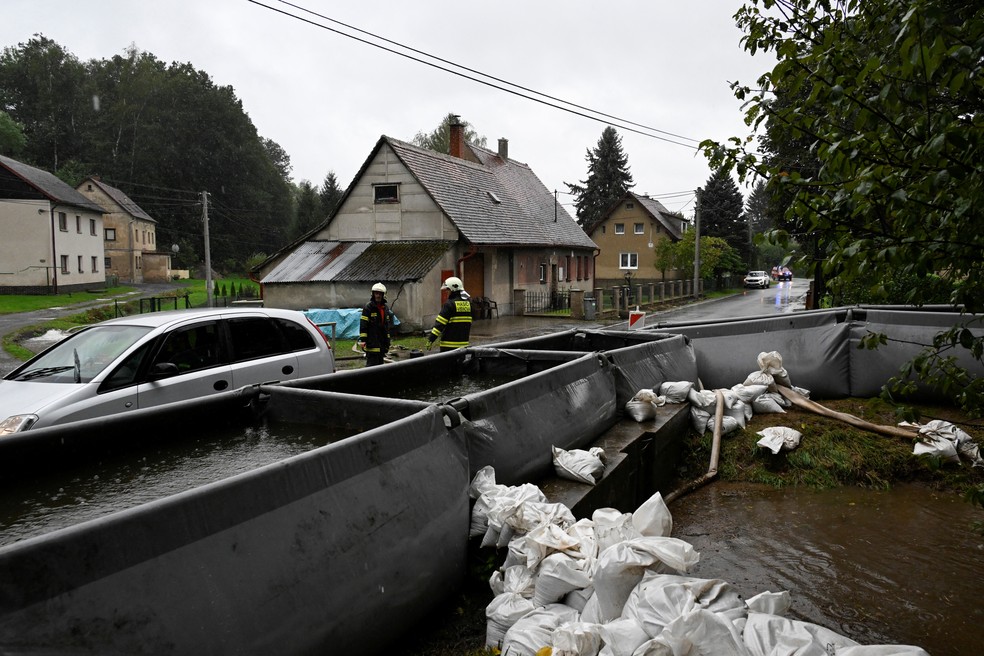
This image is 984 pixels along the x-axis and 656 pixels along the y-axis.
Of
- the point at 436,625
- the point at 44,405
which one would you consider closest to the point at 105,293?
the point at 44,405

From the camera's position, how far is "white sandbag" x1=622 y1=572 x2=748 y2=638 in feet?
8.79

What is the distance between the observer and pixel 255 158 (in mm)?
75312

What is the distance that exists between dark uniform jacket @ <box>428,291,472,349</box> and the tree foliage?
6.89m

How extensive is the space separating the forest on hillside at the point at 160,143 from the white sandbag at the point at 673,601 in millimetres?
70761

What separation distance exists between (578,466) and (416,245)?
2103cm

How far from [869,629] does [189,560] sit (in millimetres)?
3929

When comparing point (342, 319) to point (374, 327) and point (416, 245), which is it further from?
point (374, 327)

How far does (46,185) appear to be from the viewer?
1628 inches

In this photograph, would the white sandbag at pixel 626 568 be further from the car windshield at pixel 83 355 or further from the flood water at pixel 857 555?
the car windshield at pixel 83 355

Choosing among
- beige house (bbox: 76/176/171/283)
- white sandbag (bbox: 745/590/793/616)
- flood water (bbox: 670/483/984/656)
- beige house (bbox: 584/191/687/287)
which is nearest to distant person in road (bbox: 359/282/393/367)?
flood water (bbox: 670/483/984/656)

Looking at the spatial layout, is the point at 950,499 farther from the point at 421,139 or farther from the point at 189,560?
the point at 421,139

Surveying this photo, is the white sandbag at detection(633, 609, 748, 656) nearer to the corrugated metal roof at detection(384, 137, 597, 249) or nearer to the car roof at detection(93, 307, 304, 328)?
the car roof at detection(93, 307, 304, 328)

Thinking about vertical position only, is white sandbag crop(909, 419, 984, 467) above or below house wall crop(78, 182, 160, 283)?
below

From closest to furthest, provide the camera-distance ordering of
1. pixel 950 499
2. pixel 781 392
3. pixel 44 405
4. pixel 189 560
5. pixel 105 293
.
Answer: pixel 189 560
pixel 44 405
pixel 950 499
pixel 781 392
pixel 105 293
